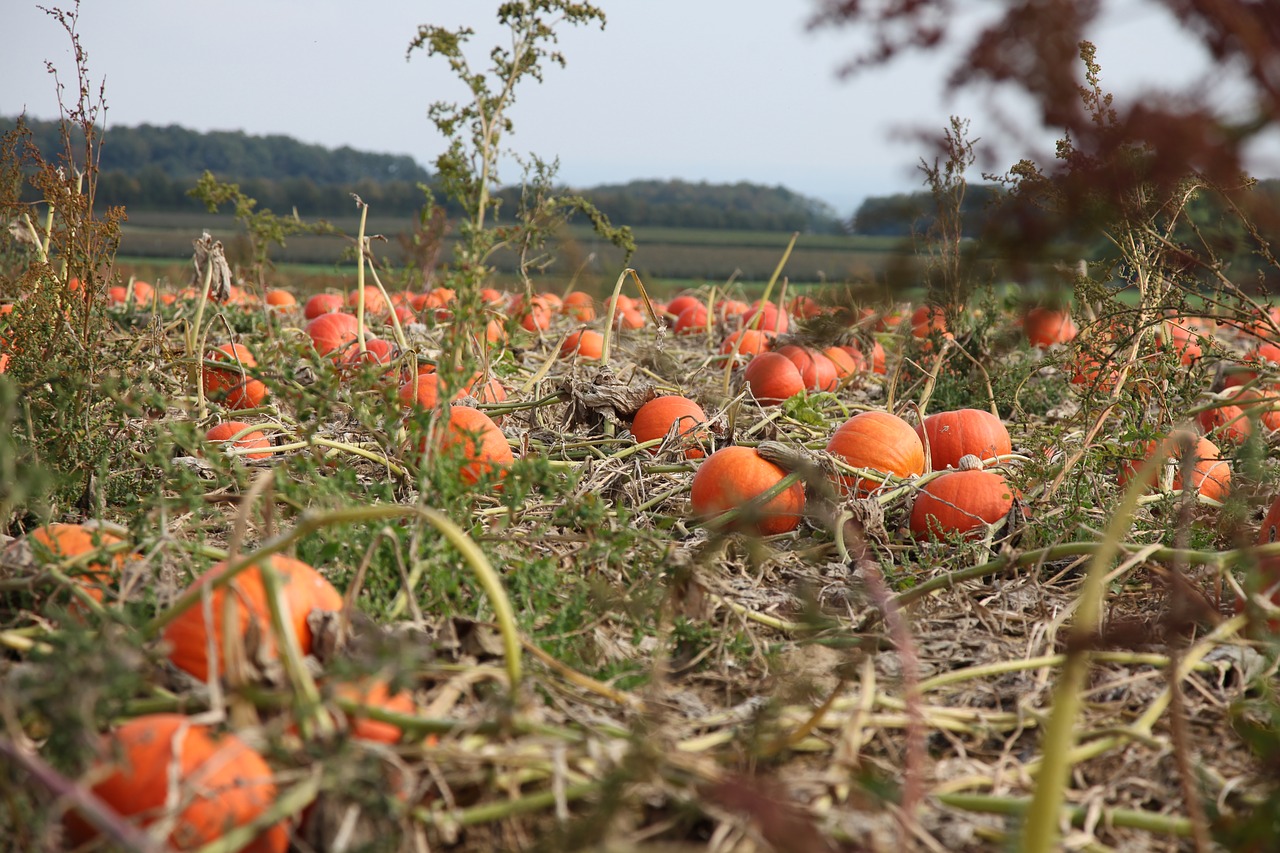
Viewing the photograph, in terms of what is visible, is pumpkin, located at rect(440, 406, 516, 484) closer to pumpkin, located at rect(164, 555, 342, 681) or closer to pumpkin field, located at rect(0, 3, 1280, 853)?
pumpkin field, located at rect(0, 3, 1280, 853)

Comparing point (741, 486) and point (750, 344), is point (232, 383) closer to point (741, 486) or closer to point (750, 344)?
point (741, 486)

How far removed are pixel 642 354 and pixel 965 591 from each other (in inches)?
110

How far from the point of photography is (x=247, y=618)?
1.93 m

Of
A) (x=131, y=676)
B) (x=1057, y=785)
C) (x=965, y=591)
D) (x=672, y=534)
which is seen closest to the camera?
(x=1057, y=785)

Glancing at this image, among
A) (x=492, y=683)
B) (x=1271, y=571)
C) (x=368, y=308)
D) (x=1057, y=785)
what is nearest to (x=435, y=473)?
(x=492, y=683)

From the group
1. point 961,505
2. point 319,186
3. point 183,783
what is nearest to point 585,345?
point 961,505

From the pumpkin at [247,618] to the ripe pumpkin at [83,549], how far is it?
400 millimetres

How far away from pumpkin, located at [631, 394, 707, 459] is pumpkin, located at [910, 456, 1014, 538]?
0.88 meters

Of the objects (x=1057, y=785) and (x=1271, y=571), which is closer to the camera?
(x=1057, y=785)

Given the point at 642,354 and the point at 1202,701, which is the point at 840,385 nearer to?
the point at 642,354

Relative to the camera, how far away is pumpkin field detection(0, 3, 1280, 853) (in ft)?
5.28

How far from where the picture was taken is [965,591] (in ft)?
9.53

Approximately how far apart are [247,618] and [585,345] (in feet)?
13.6

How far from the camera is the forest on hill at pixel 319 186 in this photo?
32.2 metres
